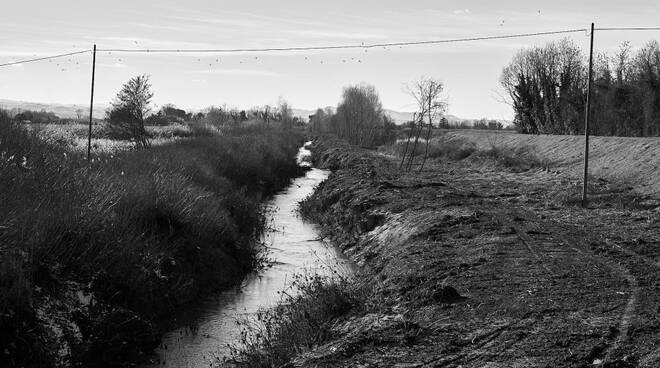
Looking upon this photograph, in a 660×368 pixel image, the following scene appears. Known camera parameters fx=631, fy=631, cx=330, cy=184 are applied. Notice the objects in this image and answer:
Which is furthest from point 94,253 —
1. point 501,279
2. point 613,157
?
point 613,157

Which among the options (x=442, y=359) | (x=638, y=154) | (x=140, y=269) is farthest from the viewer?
(x=638, y=154)

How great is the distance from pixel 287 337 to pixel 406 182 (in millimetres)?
18582

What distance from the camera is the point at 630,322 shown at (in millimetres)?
7680

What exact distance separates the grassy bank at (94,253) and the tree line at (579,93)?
37525 millimetres

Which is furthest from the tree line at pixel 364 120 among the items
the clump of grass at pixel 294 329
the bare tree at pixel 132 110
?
the clump of grass at pixel 294 329

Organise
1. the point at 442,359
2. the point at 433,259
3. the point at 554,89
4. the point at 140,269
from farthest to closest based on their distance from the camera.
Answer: the point at 554,89 < the point at 433,259 < the point at 140,269 < the point at 442,359

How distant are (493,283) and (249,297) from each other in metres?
5.99

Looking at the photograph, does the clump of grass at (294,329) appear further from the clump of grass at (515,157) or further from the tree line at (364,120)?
the tree line at (364,120)

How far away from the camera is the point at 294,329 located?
9609 mm

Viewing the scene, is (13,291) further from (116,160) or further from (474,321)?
(116,160)

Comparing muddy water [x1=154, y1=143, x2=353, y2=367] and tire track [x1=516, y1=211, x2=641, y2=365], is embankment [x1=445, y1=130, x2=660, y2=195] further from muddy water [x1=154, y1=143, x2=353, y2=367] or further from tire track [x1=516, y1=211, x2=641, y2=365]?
muddy water [x1=154, y1=143, x2=353, y2=367]

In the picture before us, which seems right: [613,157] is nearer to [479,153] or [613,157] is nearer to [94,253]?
[479,153]

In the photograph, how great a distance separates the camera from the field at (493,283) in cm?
736

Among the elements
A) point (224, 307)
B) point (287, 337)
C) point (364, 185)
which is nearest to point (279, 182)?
point (364, 185)
